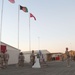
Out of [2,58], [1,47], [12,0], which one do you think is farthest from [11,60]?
[2,58]

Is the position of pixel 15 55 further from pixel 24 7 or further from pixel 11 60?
pixel 24 7

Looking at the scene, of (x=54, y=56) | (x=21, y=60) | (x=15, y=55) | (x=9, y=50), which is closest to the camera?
(x=21, y=60)

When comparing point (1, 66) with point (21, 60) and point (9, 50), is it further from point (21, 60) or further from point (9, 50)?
point (9, 50)

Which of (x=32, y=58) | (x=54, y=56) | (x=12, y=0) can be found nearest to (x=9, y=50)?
(x=12, y=0)

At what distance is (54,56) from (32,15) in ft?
180

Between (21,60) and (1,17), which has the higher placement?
(1,17)

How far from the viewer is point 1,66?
1000 inches

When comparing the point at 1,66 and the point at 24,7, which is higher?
the point at 24,7

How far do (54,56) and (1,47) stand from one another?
69310 millimetres

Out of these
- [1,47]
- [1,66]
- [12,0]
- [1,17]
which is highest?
[12,0]

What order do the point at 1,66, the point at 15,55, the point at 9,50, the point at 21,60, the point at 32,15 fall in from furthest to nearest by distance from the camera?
the point at 32,15
the point at 15,55
the point at 9,50
the point at 21,60
the point at 1,66

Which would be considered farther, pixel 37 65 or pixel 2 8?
pixel 2 8

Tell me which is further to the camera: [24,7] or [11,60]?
[24,7]

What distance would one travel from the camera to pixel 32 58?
101ft
